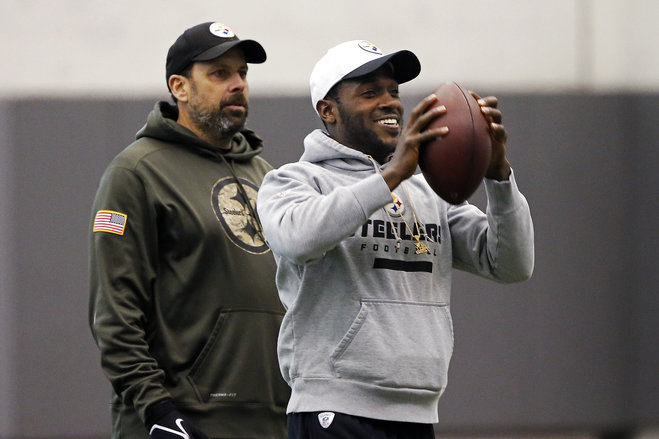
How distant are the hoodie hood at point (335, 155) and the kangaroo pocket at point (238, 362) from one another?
0.81 metres

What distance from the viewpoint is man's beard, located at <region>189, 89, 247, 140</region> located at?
4.05 meters

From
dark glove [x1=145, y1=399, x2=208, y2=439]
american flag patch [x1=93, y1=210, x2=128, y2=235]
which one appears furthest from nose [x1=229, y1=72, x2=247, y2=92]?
dark glove [x1=145, y1=399, x2=208, y2=439]

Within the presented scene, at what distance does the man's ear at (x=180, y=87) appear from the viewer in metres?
4.14

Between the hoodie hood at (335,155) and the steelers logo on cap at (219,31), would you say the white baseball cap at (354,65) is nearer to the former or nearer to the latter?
the hoodie hood at (335,155)

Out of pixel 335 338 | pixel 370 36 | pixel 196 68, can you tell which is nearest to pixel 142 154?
pixel 196 68

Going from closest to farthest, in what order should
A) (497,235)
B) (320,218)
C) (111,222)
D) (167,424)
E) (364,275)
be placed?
1. (320,218)
2. (364,275)
3. (497,235)
4. (167,424)
5. (111,222)

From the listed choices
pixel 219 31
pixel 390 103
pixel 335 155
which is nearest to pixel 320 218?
pixel 335 155

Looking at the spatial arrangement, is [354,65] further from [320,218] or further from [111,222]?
[111,222]

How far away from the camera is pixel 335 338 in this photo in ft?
9.73

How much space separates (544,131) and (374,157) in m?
4.56

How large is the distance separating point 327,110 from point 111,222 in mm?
924

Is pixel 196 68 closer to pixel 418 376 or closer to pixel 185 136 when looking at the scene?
pixel 185 136

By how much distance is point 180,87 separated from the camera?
13.7ft

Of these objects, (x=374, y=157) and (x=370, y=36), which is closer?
(x=374, y=157)
